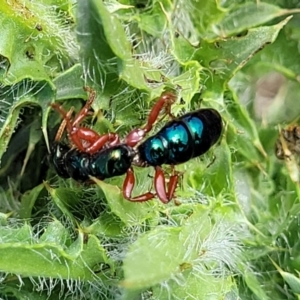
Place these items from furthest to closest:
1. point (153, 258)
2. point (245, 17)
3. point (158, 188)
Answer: point (245, 17) < point (158, 188) < point (153, 258)

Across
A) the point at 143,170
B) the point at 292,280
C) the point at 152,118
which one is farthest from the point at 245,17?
the point at 292,280

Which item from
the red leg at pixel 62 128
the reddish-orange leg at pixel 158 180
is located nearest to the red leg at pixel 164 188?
the reddish-orange leg at pixel 158 180

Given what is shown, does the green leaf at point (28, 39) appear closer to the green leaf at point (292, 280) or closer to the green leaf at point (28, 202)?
the green leaf at point (28, 202)

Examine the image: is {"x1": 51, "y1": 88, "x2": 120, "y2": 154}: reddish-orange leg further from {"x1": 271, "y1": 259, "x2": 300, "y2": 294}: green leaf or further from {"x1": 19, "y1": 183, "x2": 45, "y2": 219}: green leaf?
{"x1": 271, "y1": 259, "x2": 300, "y2": 294}: green leaf

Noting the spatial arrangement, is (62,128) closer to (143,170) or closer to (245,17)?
(143,170)

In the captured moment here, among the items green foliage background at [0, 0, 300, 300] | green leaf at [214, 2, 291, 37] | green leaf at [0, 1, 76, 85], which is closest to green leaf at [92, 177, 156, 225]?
green foliage background at [0, 0, 300, 300]

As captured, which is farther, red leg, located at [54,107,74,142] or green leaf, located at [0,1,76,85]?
red leg, located at [54,107,74,142]

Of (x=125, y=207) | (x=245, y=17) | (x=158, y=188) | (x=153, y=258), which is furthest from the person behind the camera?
(x=245, y=17)
